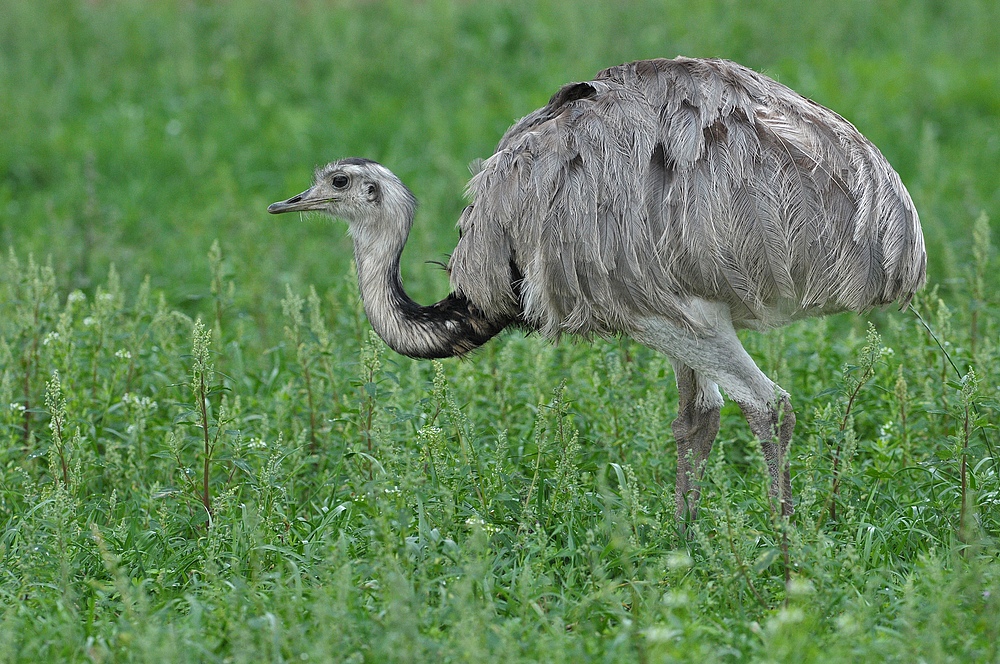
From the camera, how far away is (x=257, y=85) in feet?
35.7

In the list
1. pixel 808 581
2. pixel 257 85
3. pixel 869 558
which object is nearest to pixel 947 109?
pixel 257 85

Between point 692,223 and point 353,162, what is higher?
point 353,162

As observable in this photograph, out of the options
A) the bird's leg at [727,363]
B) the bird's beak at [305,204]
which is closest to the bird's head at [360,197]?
the bird's beak at [305,204]

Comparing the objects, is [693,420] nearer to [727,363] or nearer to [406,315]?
[727,363]

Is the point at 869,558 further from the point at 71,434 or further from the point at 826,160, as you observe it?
the point at 71,434

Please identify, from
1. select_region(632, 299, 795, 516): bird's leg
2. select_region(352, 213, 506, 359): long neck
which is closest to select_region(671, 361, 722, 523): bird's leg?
select_region(632, 299, 795, 516): bird's leg

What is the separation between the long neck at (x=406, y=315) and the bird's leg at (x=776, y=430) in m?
0.98

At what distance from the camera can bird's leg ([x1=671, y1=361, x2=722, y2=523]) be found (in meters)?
4.78

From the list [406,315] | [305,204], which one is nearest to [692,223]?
[406,315]

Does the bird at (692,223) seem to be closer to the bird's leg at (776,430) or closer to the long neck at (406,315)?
the bird's leg at (776,430)

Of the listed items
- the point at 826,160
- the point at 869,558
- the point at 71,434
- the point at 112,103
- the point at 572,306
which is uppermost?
the point at 112,103

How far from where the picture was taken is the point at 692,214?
4.15m

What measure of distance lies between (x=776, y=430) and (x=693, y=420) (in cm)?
57

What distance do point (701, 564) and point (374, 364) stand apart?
56.2 inches
